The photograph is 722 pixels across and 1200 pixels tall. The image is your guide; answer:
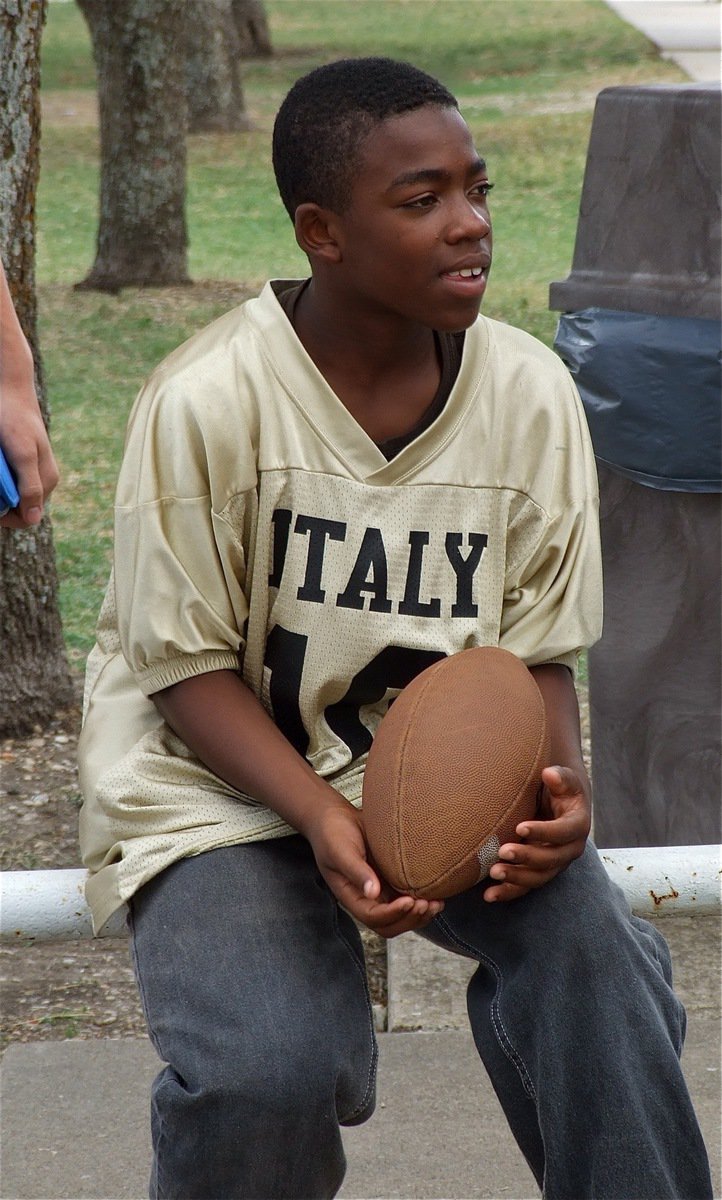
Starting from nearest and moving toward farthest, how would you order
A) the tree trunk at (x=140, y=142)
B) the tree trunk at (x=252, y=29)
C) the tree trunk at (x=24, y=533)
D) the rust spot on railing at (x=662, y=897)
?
1. the rust spot on railing at (x=662, y=897)
2. the tree trunk at (x=24, y=533)
3. the tree trunk at (x=140, y=142)
4. the tree trunk at (x=252, y=29)

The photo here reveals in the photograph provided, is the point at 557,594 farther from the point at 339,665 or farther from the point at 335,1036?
the point at 335,1036

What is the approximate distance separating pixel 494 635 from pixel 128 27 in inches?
325

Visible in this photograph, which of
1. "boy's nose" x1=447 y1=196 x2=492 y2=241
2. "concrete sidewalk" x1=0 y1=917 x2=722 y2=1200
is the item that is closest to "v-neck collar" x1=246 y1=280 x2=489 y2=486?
"boy's nose" x1=447 y1=196 x2=492 y2=241

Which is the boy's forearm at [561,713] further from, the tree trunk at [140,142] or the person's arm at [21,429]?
the tree trunk at [140,142]

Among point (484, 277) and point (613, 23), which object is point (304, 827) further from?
point (613, 23)

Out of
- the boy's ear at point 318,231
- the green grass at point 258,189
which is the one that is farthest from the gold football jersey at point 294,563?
the green grass at point 258,189

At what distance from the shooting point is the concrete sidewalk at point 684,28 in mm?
21016

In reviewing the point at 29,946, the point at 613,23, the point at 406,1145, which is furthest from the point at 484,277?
the point at 613,23

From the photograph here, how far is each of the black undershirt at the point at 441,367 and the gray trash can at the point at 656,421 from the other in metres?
0.65

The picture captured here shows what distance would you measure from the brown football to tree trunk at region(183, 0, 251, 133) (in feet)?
53.4

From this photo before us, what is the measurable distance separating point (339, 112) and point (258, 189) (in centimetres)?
1350

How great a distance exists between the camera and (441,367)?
7.93ft

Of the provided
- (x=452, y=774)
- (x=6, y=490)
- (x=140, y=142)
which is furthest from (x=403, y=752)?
(x=140, y=142)

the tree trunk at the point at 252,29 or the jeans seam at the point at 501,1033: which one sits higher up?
the jeans seam at the point at 501,1033
